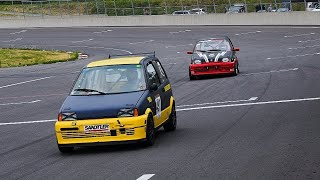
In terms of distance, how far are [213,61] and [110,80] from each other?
634 inches

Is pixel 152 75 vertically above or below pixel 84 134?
above

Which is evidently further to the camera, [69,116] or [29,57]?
[29,57]

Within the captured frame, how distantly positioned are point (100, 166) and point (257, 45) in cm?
3789

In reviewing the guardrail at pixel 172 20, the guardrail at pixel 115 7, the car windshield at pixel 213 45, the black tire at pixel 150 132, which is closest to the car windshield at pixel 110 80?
the black tire at pixel 150 132

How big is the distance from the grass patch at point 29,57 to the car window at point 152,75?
2942 centimetres

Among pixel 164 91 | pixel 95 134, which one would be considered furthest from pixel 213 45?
pixel 95 134

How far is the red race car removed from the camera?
31.0 metres

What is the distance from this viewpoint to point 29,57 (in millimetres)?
50062

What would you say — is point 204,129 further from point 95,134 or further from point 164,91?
point 95,134

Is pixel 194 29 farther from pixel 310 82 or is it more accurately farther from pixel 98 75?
pixel 98 75

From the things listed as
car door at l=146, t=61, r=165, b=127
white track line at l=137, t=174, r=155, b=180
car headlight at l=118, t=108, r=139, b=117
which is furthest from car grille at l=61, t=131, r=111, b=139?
white track line at l=137, t=174, r=155, b=180

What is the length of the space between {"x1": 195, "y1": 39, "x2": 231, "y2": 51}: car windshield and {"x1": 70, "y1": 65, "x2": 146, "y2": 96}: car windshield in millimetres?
16542

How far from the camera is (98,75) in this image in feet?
51.6

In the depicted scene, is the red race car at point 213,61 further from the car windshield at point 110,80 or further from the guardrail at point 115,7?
the guardrail at point 115,7
